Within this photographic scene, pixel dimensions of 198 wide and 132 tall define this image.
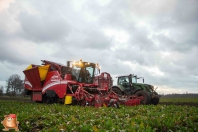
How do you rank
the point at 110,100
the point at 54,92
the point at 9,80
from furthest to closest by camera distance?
the point at 9,80 → the point at 54,92 → the point at 110,100

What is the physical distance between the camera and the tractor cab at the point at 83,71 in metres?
15.9

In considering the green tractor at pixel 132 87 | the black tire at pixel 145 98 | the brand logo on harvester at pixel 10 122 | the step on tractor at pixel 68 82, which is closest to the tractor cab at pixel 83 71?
the step on tractor at pixel 68 82

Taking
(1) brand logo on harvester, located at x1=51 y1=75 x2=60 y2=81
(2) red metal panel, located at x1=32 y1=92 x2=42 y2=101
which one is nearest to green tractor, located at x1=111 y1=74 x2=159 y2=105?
(1) brand logo on harvester, located at x1=51 y1=75 x2=60 y2=81

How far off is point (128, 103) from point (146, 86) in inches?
147

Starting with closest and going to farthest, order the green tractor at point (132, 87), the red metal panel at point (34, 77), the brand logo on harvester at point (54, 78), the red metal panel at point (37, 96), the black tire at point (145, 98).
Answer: the black tire at point (145, 98), the brand logo on harvester at point (54, 78), the green tractor at point (132, 87), the red metal panel at point (34, 77), the red metal panel at point (37, 96)

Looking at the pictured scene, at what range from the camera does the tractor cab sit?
15863 millimetres

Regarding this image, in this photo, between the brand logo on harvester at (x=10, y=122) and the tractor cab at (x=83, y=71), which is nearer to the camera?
the brand logo on harvester at (x=10, y=122)

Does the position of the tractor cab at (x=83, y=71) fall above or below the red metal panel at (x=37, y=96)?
above

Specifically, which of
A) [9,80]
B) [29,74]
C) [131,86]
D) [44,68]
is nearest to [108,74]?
[131,86]

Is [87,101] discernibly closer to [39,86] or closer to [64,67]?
[64,67]

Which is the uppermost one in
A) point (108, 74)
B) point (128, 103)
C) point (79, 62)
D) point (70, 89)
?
point (79, 62)

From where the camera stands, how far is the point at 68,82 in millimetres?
14125

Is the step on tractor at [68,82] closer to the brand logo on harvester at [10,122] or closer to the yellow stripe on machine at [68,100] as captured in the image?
the yellow stripe on machine at [68,100]

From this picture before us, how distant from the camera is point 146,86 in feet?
52.3
